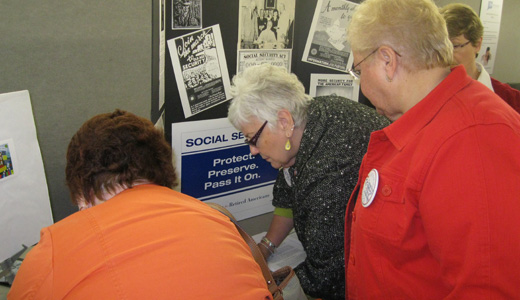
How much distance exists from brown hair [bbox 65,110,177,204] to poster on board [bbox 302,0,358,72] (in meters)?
1.03

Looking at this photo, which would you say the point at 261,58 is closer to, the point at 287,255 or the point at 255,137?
the point at 255,137

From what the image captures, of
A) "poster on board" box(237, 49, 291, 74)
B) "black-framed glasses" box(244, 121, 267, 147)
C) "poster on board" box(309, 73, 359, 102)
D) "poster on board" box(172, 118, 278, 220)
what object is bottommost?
"poster on board" box(172, 118, 278, 220)

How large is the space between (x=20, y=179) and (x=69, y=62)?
1.14ft

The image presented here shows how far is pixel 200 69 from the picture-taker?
54.5 inches

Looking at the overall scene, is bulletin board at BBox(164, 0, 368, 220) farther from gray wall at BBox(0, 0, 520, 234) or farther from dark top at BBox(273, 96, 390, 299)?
dark top at BBox(273, 96, 390, 299)

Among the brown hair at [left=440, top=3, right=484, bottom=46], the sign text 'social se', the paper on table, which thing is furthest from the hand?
the brown hair at [left=440, top=3, right=484, bottom=46]

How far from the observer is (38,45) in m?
1.03

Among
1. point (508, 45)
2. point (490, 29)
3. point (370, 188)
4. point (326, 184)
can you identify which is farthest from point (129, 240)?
point (508, 45)

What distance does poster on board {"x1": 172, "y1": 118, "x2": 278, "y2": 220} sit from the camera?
4.75ft

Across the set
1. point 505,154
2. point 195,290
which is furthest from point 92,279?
point 505,154

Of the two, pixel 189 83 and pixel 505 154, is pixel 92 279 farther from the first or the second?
pixel 189 83

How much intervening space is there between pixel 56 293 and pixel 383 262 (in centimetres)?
62

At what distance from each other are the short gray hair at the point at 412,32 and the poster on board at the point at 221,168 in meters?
0.80

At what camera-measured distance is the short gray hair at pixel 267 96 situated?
1.27m
